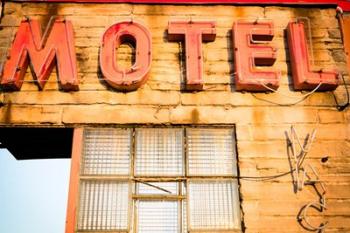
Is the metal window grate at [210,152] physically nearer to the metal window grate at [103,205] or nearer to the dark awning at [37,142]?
the metal window grate at [103,205]

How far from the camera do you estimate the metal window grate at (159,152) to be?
21.7 ft

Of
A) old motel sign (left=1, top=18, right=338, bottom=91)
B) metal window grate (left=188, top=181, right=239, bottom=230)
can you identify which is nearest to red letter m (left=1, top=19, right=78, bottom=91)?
old motel sign (left=1, top=18, right=338, bottom=91)

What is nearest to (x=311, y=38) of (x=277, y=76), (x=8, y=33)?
(x=277, y=76)

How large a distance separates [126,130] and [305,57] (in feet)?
9.96

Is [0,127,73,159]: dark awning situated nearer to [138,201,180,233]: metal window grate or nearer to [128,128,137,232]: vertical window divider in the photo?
[128,128,137,232]: vertical window divider

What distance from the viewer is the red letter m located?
700 cm

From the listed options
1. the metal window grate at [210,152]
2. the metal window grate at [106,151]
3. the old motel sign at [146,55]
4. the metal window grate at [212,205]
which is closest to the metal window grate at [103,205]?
Result: the metal window grate at [106,151]

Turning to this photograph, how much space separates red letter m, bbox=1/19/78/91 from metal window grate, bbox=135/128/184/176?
136 centimetres

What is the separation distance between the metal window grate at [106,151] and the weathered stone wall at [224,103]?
19 cm

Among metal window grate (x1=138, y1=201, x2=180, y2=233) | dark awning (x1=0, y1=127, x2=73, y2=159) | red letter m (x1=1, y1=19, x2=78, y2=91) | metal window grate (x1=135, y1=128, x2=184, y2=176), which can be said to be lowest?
metal window grate (x1=138, y1=201, x2=180, y2=233)

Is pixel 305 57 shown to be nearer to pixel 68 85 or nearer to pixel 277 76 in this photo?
pixel 277 76

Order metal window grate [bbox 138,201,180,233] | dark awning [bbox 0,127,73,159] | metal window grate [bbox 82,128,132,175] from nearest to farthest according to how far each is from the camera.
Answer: metal window grate [bbox 138,201,180,233]
metal window grate [bbox 82,128,132,175]
dark awning [bbox 0,127,73,159]

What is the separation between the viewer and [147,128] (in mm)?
6918

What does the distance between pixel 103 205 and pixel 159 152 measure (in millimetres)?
Result: 1105
